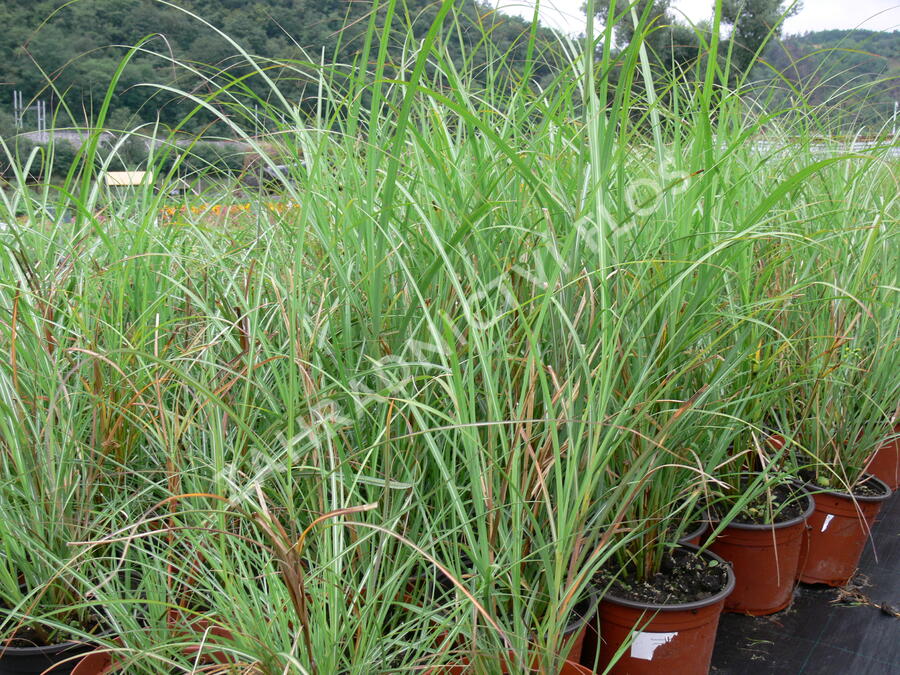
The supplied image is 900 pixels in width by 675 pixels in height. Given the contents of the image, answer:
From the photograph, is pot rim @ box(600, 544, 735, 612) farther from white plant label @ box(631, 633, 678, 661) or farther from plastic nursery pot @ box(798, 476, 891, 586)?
plastic nursery pot @ box(798, 476, 891, 586)

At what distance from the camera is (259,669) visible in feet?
2.59

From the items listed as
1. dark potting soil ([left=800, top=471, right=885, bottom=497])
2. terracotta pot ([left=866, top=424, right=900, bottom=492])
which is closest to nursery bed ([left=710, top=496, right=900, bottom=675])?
dark potting soil ([left=800, top=471, right=885, bottom=497])

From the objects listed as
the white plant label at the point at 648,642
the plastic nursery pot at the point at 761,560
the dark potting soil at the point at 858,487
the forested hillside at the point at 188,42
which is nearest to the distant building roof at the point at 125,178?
the forested hillside at the point at 188,42

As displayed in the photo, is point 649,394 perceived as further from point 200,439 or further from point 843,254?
point 843,254

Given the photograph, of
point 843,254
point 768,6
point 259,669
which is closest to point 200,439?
point 259,669

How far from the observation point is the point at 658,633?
3.67 feet

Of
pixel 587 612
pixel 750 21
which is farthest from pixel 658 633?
pixel 750 21

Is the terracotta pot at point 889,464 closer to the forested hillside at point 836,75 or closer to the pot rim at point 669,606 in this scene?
the forested hillside at point 836,75

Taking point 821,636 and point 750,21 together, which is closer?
point 821,636

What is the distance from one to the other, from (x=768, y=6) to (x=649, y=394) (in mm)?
7293

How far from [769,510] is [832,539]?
0.33 m

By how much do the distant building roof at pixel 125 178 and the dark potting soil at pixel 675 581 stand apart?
1213mm

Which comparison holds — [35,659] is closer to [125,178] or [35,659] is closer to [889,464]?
[125,178]

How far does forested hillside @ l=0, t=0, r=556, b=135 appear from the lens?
154 centimetres
